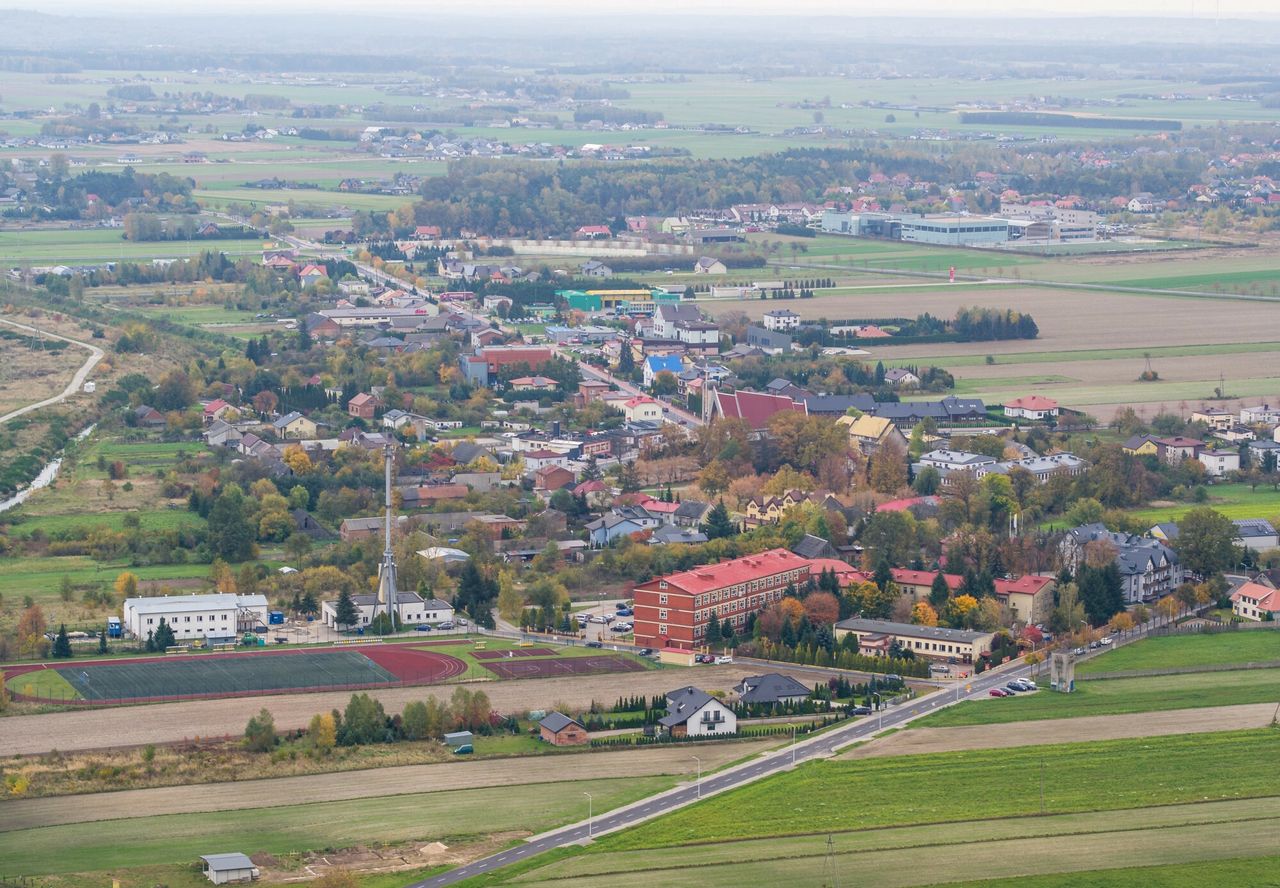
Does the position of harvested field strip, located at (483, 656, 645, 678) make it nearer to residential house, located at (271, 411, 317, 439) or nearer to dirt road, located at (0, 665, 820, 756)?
dirt road, located at (0, 665, 820, 756)

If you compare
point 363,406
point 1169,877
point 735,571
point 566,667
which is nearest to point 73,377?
point 363,406

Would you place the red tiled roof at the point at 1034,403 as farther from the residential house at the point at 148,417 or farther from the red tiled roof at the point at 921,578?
the residential house at the point at 148,417

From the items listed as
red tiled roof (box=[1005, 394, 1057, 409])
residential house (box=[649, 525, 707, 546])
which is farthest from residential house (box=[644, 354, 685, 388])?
residential house (box=[649, 525, 707, 546])

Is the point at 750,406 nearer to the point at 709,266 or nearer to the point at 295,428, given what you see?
the point at 295,428

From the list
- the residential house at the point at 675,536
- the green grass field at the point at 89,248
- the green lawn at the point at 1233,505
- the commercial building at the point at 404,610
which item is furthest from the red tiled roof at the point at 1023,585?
the green grass field at the point at 89,248

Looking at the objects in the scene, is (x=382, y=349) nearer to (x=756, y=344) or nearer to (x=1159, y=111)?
(x=756, y=344)

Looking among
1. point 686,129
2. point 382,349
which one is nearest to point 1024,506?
point 382,349
